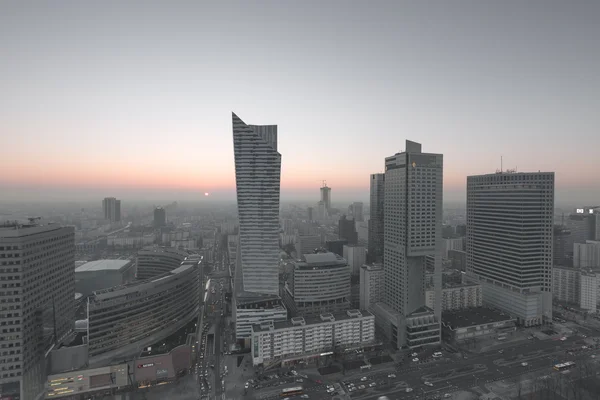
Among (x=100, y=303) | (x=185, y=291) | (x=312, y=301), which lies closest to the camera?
(x=100, y=303)

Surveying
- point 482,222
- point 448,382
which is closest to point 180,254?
point 448,382

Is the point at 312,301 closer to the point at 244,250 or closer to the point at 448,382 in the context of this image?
the point at 244,250

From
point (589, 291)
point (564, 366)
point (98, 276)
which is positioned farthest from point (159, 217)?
point (589, 291)

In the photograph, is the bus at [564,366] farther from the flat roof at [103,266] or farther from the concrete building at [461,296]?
the flat roof at [103,266]

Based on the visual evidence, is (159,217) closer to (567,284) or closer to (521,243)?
(521,243)

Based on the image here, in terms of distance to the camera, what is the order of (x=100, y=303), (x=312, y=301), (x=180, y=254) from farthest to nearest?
(x=180, y=254) → (x=312, y=301) → (x=100, y=303)

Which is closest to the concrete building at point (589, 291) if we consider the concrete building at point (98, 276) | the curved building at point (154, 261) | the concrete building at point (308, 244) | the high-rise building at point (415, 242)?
the high-rise building at point (415, 242)
